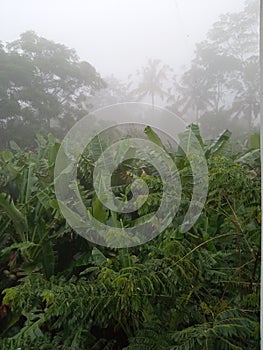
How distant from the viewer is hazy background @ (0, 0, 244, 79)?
1305mm

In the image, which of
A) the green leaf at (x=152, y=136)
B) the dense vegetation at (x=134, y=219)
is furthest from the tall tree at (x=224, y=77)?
the green leaf at (x=152, y=136)

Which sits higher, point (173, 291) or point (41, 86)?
point (41, 86)

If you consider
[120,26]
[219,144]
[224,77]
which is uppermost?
[120,26]

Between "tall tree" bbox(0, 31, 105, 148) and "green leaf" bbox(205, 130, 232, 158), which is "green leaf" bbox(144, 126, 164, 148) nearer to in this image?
"green leaf" bbox(205, 130, 232, 158)

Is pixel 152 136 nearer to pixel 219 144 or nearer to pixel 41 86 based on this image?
pixel 219 144

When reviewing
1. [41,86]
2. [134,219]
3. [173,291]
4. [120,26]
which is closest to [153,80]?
[120,26]

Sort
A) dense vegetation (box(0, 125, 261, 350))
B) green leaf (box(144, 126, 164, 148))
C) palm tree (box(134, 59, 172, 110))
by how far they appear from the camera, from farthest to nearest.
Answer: palm tree (box(134, 59, 172, 110)) → green leaf (box(144, 126, 164, 148)) → dense vegetation (box(0, 125, 261, 350))

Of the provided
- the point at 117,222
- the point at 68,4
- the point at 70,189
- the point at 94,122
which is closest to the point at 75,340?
the point at 117,222

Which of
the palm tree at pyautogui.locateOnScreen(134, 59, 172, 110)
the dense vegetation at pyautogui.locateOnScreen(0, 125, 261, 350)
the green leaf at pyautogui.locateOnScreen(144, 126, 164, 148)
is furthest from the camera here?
the palm tree at pyautogui.locateOnScreen(134, 59, 172, 110)

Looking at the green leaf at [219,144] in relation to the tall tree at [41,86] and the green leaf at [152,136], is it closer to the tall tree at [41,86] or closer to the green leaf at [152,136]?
the green leaf at [152,136]

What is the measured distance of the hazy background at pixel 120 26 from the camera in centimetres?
130

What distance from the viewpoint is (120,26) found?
4.51 feet

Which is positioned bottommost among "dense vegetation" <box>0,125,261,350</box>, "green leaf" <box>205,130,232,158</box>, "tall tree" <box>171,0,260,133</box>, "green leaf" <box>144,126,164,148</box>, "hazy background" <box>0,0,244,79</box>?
"dense vegetation" <box>0,125,261,350</box>

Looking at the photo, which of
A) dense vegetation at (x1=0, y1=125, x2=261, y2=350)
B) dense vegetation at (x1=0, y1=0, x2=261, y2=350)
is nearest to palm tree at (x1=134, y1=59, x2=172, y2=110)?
dense vegetation at (x1=0, y1=0, x2=261, y2=350)
